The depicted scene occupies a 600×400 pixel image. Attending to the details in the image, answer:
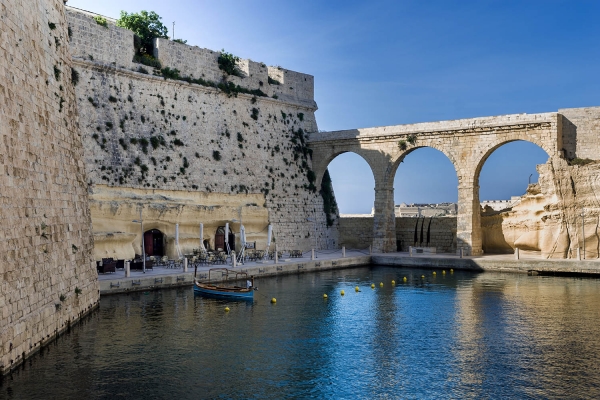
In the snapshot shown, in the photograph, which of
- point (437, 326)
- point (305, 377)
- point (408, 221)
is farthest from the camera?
point (408, 221)

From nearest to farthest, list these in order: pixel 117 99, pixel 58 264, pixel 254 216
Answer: pixel 58 264 < pixel 117 99 < pixel 254 216

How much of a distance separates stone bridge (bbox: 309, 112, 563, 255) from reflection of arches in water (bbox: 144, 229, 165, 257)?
1083cm

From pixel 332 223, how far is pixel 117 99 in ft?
45.5

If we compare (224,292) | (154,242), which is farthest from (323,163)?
(224,292)

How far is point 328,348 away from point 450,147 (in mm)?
17643

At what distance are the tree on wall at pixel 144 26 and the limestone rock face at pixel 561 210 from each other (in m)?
18.0

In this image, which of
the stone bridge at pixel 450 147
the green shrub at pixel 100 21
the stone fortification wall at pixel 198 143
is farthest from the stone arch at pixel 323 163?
the green shrub at pixel 100 21

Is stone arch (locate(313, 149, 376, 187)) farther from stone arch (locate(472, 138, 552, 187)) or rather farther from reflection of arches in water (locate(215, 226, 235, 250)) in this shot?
reflection of arches in water (locate(215, 226, 235, 250))

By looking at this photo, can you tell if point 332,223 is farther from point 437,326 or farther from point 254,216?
point 437,326

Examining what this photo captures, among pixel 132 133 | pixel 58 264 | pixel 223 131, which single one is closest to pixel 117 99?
pixel 132 133

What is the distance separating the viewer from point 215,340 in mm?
13039

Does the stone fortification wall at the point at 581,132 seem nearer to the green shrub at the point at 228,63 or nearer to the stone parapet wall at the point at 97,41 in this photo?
the green shrub at the point at 228,63

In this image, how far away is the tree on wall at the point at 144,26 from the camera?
27.4m

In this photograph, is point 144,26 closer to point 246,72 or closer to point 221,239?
point 246,72
